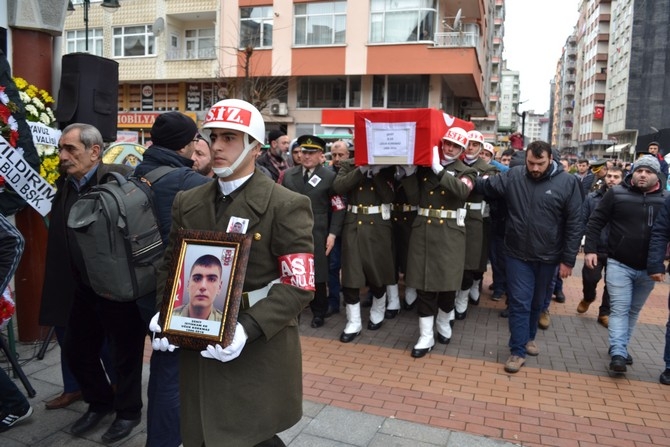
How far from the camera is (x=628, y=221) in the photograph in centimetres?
553

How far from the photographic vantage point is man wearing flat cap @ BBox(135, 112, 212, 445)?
329 cm

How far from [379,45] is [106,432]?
23.2 metres

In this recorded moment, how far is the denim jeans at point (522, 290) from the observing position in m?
5.47

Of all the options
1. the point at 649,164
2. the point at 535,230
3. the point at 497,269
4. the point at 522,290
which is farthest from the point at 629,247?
the point at 497,269

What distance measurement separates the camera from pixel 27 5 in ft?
17.5

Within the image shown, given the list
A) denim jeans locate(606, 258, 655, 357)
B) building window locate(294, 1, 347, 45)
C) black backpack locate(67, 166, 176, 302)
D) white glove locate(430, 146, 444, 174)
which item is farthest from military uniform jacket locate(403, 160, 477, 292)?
building window locate(294, 1, 347, 45)

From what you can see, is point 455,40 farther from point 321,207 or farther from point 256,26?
point 321,207

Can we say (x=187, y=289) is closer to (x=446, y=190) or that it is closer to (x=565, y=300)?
(x=446, y=190)

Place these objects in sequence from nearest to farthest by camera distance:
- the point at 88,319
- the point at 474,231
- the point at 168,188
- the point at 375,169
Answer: the point at 168,188, the point at 88,319, the point at 375,169, the point at 474,231

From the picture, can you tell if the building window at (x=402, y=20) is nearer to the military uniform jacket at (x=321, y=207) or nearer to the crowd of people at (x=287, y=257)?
the crowd of people at (x=287, y=257)

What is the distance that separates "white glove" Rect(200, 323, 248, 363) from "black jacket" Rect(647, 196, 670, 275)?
4.41 m

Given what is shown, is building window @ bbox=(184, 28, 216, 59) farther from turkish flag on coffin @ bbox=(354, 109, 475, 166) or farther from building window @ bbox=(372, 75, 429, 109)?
turkish flag on coffin @ bbox=(354, 109, 475, 166)

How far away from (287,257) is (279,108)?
25.2m

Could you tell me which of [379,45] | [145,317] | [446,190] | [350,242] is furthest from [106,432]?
[379,45]
